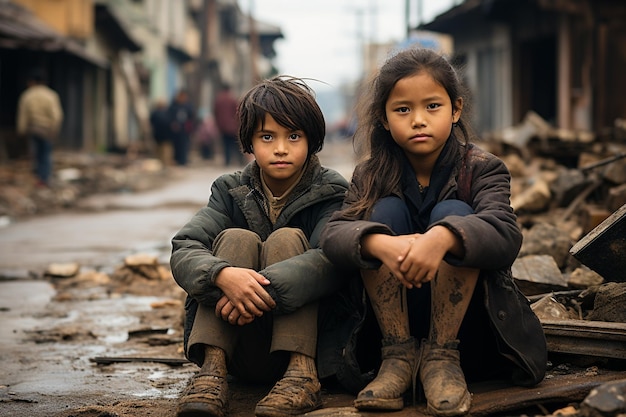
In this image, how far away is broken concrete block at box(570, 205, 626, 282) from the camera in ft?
10.6

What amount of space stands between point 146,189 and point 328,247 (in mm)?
13354

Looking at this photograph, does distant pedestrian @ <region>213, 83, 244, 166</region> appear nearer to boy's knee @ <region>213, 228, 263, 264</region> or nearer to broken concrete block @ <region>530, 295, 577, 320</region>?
broken concrete block @ <region>530, 295, 577, 320</region>

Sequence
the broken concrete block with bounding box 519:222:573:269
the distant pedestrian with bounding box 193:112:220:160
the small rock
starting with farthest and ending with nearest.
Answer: the distant pedestrian with bounding box 193:112:220:160
the small rock
the broken concrete block with bounding box 519:222:573:269

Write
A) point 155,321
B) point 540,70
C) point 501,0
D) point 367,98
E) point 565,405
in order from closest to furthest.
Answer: point 565,405
point 367,98
point 155,321
point 501,0
point 540,70

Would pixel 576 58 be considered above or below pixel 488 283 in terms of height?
above

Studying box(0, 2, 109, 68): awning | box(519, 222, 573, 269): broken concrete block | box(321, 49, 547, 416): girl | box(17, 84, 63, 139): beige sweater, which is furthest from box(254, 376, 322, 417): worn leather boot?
box(0, 2, 109, 68): awning

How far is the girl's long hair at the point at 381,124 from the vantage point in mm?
3045

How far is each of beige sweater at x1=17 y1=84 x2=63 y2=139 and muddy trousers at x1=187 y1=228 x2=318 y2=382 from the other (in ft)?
38.9

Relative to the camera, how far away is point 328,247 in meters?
2.89

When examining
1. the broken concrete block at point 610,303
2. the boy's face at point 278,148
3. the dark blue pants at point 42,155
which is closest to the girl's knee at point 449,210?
the boy's face at point 278,148

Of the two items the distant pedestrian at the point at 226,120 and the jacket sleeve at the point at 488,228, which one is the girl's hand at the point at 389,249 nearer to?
the jacket sleeve at the point at 488,228

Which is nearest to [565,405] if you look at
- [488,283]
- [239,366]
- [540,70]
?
[488,283]

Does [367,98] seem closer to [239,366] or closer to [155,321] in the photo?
[239,366]

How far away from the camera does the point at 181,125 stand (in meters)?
22.3
